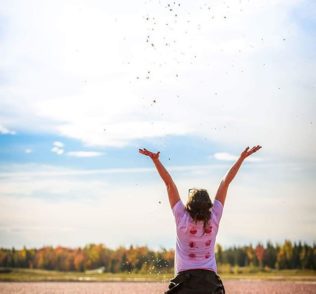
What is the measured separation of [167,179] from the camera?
20.0ft

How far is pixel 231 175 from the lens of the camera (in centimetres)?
636

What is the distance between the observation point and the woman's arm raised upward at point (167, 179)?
19.5 feet

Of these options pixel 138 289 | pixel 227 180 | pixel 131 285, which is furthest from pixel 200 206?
pixel 131 285

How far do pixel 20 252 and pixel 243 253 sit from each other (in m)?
19.9

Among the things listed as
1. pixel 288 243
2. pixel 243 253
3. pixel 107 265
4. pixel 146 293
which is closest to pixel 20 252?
pixel 107 265

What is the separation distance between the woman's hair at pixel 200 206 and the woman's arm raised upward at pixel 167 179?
0.72 feet

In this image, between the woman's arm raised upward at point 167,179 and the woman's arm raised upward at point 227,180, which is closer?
the woman's arm raised upward at point 167,179

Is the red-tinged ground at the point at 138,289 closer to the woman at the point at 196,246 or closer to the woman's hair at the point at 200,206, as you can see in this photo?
the woman at the point at 196,246

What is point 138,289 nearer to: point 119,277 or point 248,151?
point 119,277

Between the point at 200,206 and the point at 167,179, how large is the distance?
560 mm

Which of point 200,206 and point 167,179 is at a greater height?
point 167,179

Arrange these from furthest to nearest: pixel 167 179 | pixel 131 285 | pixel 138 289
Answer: pixel 131 285 → pixel 138 289 → pixel 167 179

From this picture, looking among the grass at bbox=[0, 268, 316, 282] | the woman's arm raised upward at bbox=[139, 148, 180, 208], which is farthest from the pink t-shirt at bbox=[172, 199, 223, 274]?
the grass at bbox=[0, 268, 316, 282]

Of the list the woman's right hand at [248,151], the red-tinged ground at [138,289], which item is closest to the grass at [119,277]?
the red-tinged ground at [138,289]
